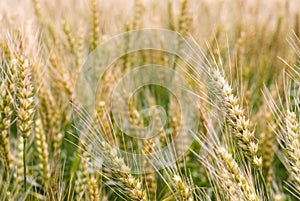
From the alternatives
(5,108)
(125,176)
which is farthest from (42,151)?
(125,176)

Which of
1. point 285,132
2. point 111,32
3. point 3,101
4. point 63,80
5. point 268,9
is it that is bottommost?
point 285,132

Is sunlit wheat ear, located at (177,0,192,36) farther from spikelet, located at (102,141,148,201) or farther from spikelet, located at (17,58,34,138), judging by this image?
spikelet, located at (102,141,148,201)

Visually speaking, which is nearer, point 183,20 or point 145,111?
point 145,111


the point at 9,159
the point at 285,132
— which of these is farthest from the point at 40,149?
the point at 285,132

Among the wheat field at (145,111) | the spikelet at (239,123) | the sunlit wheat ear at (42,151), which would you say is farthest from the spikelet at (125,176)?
the sunlit wheat ear at (42,151)

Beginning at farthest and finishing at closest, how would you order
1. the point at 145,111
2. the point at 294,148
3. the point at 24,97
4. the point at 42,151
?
1. the point at 145,111
2. the point at 42,151
3. the point at 24,97
4. the point at 294,148

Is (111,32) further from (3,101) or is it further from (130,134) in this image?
(3,101)

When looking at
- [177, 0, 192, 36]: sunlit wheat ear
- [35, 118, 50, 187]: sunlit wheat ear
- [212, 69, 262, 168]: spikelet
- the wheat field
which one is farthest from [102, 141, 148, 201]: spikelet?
[177, 0, 192, 36]: sunlit wheat ear

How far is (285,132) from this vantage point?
4.47 feet

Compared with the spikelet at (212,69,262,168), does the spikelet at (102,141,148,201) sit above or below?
below

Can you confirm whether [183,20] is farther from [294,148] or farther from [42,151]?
[294,148]

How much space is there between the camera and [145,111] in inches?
89.4

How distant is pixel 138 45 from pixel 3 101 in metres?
1.15

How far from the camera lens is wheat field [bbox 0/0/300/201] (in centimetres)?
138
